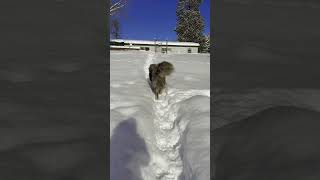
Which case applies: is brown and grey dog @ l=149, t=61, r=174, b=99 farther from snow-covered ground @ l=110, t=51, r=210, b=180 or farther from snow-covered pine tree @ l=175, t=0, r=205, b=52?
snow-covered pine tree @ l=175, t=0, r=205, b=52

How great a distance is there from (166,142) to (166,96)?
11.4 ft

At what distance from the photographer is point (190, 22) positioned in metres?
42.5

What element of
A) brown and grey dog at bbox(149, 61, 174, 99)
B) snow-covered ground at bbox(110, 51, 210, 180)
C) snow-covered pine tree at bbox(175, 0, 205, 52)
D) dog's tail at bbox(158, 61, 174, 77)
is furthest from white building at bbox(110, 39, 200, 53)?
snow-covered ground at bbox(110, 51, 210, 180)

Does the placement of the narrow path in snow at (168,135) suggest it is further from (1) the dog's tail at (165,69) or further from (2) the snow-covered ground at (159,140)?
(1) the dog's tail at (165,69)

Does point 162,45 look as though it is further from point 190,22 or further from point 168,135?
point 168,135

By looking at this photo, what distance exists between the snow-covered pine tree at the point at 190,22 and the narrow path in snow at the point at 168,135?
34.7 metres

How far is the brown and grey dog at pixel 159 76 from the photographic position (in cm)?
771

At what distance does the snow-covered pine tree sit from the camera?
42.1 meters

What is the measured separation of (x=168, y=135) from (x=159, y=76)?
352cm

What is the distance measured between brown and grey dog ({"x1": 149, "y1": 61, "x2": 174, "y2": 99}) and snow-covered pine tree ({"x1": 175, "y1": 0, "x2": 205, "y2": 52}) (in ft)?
109

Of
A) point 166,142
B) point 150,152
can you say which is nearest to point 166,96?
point 166,142

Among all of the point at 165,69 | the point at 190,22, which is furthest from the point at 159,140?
the point at 190,22

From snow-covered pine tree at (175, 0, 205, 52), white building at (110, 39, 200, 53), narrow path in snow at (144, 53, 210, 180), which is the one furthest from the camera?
snow-covered pine tree at (175, 0, 205, 52)
